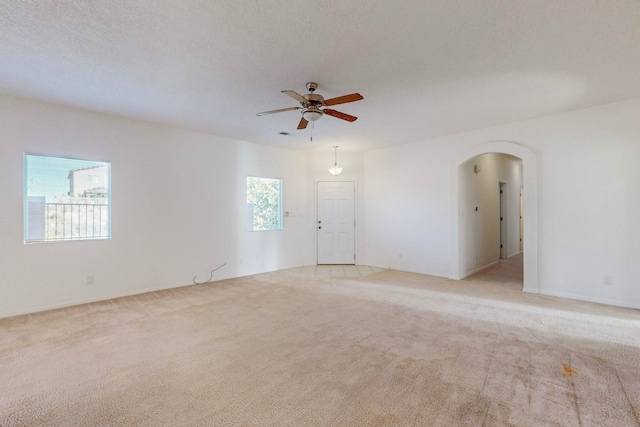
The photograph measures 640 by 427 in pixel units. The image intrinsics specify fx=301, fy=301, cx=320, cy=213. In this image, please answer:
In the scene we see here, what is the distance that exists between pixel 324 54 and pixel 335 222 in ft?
16.2

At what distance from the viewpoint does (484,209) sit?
22.5 feet

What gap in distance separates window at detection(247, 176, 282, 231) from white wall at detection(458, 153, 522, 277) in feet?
12.6

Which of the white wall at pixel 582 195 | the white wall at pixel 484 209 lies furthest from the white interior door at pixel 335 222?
the white wall at pixel 484 209

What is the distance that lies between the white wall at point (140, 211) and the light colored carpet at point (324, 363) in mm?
475

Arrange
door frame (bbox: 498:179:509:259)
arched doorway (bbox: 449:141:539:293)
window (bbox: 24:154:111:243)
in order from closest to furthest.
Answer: window (bbox: 24:154:111:243), arched doorway (bbox: 449:141:539:293), door frame (bbox: 498:179:509:259)

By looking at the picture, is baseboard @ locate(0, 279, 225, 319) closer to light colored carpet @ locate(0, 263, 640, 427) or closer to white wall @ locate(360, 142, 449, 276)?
light colored carpet @ locate(0, 263, 640, 427)

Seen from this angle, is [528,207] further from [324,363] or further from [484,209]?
[324,363]

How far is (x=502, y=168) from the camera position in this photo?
26.1ft

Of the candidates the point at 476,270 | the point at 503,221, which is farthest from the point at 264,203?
the point at 503,221

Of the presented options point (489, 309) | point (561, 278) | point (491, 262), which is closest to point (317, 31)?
point (489, 309)

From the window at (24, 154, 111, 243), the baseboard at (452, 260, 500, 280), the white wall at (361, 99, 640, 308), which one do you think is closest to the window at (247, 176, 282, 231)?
the window at (24, 154, 111, 243)

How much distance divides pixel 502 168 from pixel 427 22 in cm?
690

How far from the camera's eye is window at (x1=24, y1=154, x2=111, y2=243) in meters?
4.01

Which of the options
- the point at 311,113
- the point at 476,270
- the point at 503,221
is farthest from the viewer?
the point at 503,221
